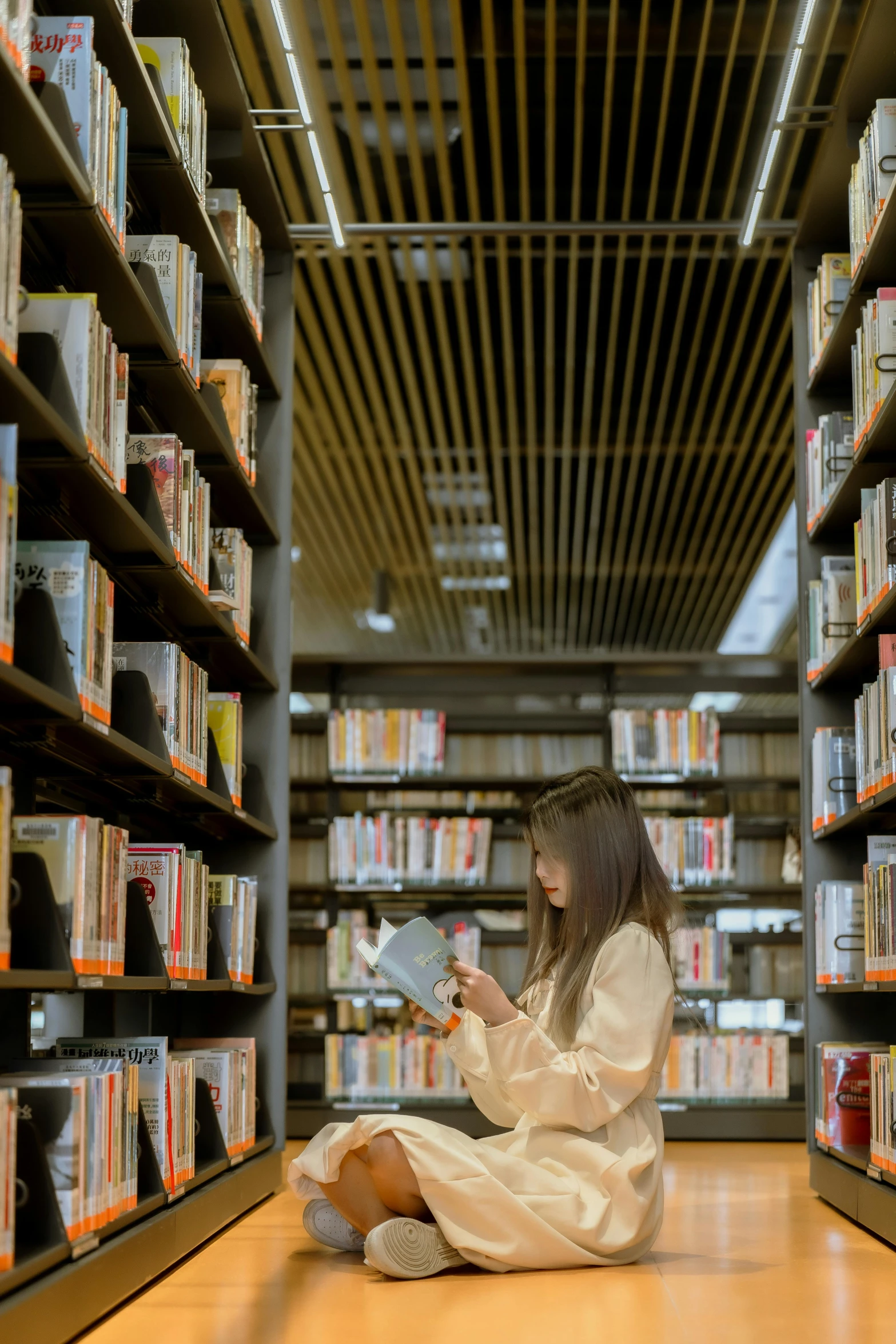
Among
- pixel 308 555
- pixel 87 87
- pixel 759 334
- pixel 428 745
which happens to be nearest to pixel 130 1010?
pixel 87 87

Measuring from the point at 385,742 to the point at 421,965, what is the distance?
3555mm

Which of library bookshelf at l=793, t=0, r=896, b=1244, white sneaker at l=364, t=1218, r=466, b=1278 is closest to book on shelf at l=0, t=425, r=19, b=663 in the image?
white sneaker at l=364, t=1218, r=466, b=1278

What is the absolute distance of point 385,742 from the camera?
6.18m

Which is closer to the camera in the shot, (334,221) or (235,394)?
(235,394)

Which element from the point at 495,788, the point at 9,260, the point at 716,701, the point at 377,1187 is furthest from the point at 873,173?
the point at 716,701

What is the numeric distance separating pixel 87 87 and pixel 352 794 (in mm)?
4391

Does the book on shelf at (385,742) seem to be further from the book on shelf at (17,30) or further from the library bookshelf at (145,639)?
the book on shelf at (17,30)

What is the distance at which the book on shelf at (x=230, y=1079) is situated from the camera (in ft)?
11.3

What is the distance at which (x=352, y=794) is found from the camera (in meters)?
6.44

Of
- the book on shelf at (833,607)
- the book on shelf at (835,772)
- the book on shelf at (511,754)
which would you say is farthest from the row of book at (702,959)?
the book on shelf at (833,607)

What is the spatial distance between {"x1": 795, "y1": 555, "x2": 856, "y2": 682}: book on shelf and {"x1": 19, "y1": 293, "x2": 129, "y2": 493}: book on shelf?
2.17 meters

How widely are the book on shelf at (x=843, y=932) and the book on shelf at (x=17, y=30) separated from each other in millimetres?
2929

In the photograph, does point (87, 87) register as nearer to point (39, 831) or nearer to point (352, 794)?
point (39, 831)

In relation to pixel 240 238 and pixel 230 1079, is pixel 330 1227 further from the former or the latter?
pixel 240 238
